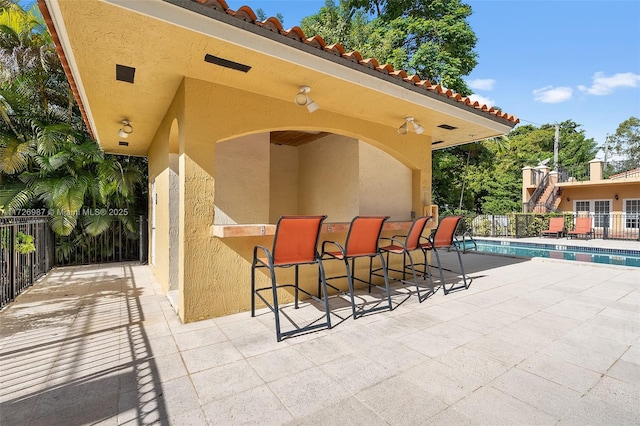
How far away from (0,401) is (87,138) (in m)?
8.26

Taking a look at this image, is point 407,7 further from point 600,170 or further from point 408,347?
point 408,347

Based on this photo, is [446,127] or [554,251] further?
[554,251]

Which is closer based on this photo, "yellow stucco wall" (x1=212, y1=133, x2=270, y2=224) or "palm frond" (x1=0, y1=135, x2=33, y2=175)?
"yellow stucco wall" (x1=212, y1=133, x2=270, y2=224)

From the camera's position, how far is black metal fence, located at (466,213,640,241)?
59.9 feet

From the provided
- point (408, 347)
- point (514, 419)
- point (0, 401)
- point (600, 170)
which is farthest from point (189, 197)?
point (600, 170)

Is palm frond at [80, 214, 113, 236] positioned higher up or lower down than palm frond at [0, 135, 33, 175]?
lower down

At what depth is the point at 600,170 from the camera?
798 inches

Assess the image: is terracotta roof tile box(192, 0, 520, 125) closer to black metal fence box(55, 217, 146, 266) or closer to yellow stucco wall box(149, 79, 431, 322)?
yellow stucco wall box(149, 79, 431, 322)

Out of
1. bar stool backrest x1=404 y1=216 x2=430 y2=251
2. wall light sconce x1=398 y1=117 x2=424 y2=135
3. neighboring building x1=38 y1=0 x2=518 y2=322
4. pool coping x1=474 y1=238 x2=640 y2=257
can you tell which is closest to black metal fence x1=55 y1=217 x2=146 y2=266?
neighboring building x1=38 y1=0 x2=518 y2=322

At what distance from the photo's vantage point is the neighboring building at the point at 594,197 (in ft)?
61.4

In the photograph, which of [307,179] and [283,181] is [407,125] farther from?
[283,181]

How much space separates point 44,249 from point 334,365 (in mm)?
8007

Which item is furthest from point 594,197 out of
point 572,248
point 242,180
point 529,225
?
point 242,180

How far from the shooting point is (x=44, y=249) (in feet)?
23.5
